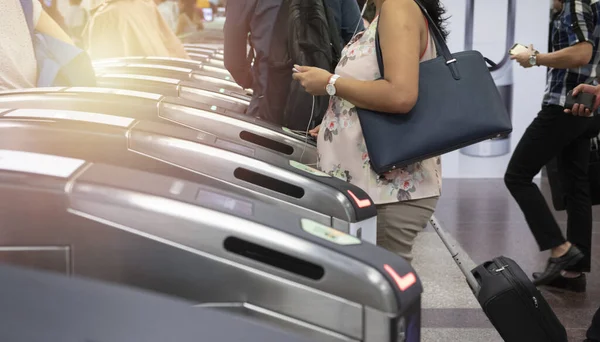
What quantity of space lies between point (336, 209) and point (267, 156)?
1.30ft

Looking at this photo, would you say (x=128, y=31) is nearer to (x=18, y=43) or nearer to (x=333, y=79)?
(x=18, y=43)

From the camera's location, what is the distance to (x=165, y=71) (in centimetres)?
338

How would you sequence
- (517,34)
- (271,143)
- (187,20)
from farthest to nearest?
(517,34), (187,20), (271,143)

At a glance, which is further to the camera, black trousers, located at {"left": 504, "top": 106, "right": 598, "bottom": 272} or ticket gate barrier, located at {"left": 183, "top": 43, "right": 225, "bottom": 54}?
ticket gate barrier, located at {"left": 183, "top": 43, "right": 225, "bottom": 54}

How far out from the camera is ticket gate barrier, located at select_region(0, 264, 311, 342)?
933 millimetres

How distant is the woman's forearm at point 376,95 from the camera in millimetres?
1647

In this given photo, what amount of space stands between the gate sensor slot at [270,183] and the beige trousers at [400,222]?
249 mm

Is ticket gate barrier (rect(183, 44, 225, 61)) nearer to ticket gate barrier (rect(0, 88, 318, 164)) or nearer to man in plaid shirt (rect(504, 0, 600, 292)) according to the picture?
man in plaid shirt (rect(504, 0, 600, 292))

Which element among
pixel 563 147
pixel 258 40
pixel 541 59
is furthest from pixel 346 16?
pixel 563 147

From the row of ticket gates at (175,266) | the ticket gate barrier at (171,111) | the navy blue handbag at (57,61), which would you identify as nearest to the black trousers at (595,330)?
the ticket gate barrier at (171,111)

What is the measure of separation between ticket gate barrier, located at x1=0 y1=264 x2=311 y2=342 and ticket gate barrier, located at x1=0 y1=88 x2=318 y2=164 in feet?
3.48

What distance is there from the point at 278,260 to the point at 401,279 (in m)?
0.19

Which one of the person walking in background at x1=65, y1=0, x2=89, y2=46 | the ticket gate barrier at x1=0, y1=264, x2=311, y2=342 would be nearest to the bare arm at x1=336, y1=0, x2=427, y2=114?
the ticket gate barrier at x1=0, y1=264, x2=311, y2=342

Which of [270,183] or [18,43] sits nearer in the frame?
[270,183]
